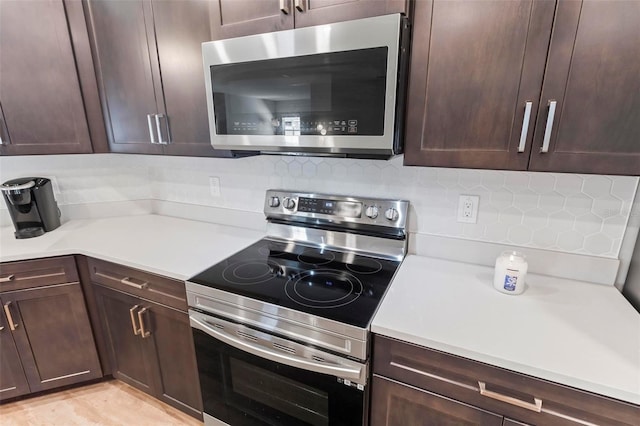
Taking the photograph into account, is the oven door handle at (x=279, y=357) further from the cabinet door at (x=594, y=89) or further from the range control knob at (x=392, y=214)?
the cabinet door at (x=594, y=89)

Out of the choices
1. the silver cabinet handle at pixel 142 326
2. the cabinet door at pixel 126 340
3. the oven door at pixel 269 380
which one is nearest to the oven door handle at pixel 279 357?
the oven door at pixel 269 380

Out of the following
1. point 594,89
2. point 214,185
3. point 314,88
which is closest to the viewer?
point 594,89

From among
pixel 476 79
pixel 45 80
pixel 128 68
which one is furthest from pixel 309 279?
pixel 45 80

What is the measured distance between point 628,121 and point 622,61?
158 millimetres

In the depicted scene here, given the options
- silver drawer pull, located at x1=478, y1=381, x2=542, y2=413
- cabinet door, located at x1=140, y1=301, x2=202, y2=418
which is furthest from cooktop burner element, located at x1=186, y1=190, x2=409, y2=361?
silver drawer pull, located at x1=478, y1=381, x2=542, y2=413

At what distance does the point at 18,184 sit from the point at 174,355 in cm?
127

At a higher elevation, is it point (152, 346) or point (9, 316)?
point (9, 316)

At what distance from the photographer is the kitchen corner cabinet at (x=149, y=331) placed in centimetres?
143

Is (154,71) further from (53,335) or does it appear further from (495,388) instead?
(495,388)

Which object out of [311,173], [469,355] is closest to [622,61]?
[469,355]

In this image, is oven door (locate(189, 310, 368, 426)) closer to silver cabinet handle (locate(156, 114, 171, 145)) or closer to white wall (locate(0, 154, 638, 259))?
white wall (locate(0, 154, 638, 259))

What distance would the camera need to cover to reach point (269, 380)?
3.97ft

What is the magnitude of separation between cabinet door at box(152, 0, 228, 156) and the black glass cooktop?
0.54 m

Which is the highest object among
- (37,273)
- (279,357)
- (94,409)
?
(37,273)
